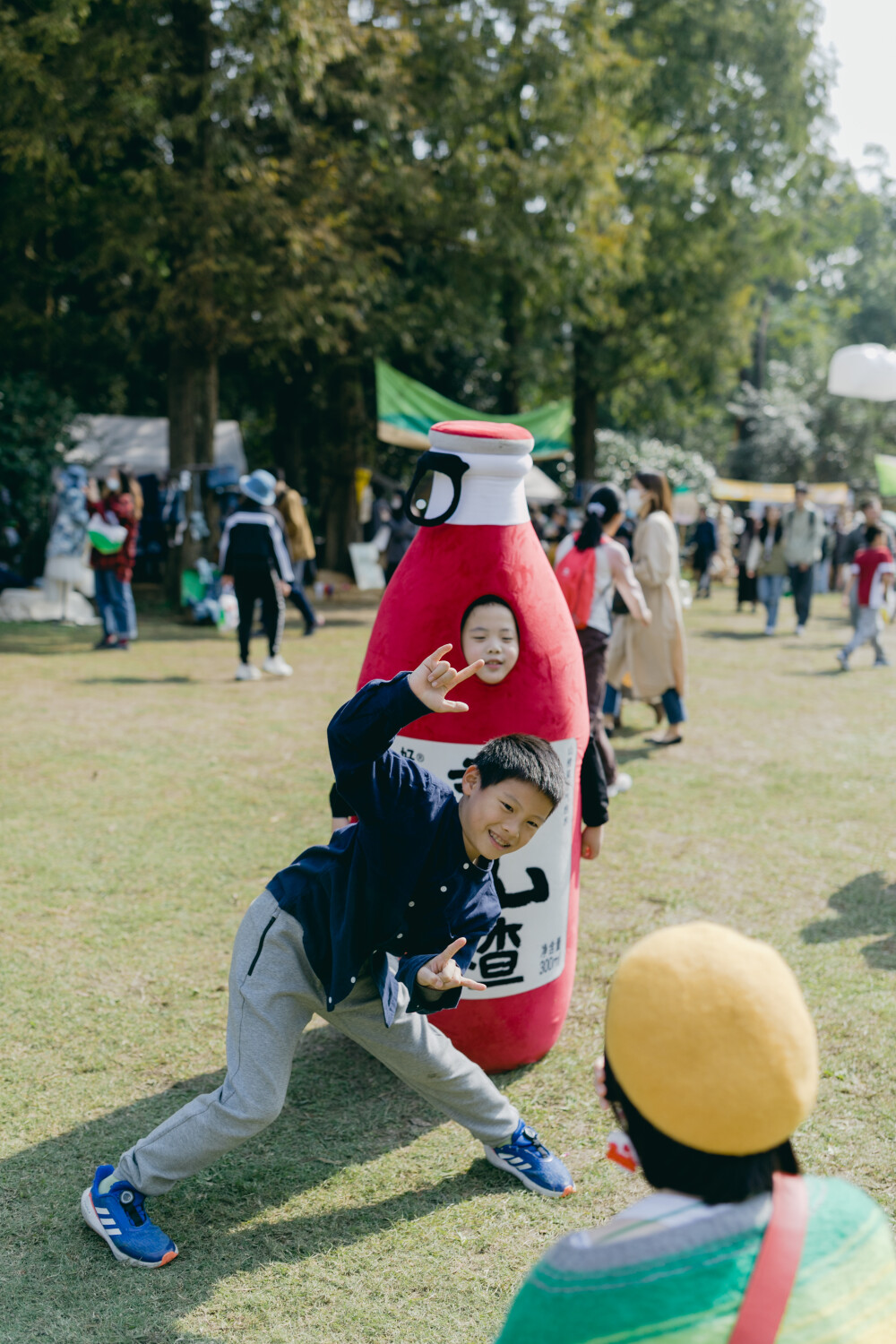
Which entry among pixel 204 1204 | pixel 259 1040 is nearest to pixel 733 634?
pixel 204 1204

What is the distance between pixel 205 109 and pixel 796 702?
30.8ft

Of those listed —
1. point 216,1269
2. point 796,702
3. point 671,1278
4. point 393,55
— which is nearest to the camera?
point 671,1278

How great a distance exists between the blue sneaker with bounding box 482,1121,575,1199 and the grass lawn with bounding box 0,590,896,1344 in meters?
0.05

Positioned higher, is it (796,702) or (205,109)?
(205,109)

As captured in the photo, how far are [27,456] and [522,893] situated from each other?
Result: 45.3ft

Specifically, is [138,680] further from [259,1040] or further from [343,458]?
[343,458]

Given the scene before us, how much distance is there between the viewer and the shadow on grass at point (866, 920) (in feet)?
16.1

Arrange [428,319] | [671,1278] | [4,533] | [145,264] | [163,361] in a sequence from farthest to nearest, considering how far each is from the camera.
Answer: [163,361] < [428,319] < [4,533] < [145,264] < [671,1278]

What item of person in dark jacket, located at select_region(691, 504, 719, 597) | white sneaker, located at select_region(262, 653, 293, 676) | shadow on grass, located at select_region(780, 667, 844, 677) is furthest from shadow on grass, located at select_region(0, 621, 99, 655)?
person in dark jacket, located at select_region(691, 504, 719, 597)

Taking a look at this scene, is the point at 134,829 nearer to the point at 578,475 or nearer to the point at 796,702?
the point at 796,702

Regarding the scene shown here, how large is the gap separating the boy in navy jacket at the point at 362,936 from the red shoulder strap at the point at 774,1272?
122cm

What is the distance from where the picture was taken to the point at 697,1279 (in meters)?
1.38

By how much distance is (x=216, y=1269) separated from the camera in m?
2.89

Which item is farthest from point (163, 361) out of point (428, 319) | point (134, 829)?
point (134, 829)
